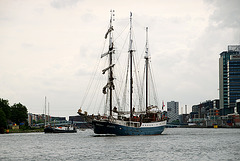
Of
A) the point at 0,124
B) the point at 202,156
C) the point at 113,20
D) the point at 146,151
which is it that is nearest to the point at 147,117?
the point at 113,20

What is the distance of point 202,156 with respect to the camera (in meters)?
66.9

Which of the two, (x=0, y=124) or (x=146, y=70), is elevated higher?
(x=146, y=70)

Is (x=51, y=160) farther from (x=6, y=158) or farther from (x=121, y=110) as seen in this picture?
(x=121, y=110)

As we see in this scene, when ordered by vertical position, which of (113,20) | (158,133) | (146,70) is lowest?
(158,133)

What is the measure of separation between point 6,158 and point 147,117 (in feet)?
233

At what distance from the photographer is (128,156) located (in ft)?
219

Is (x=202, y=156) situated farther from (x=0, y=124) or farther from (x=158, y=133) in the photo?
(x=0, y=124)

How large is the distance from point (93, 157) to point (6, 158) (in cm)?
1468

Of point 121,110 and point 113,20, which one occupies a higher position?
point 113,20

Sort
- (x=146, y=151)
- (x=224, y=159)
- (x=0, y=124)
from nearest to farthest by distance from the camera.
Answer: (x=224, y=159)
(x=146, y=151)
(x=0, y=124)

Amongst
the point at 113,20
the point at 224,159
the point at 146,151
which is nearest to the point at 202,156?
the point at 224,159

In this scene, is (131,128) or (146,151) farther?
(131,128)

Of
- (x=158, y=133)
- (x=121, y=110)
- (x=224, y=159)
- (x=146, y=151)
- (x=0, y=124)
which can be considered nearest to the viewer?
(x=224, y=159)

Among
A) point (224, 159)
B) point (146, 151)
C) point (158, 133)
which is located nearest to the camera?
point (224, 159)
